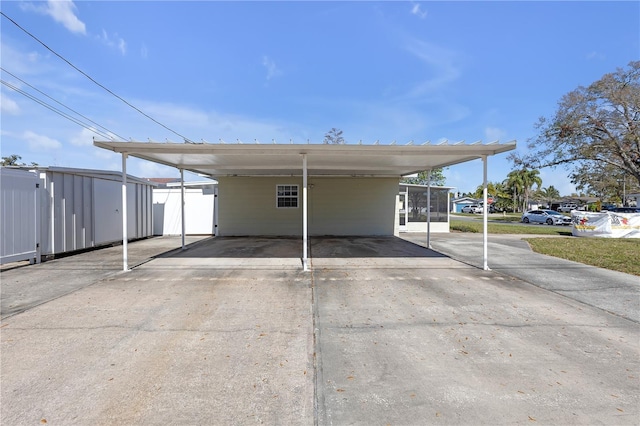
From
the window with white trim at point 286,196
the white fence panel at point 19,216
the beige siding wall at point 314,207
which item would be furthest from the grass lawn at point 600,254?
the white fence panel at point 19,216

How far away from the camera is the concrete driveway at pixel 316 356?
2441 millimetres

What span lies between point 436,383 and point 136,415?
2.31 m

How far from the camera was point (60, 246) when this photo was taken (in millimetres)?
8586

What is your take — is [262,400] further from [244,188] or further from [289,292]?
[244,188]

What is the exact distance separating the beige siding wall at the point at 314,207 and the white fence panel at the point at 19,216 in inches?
249

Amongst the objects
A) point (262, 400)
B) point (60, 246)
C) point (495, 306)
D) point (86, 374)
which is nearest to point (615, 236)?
point (495, 306)

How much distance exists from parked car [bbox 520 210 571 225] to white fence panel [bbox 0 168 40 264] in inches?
1223

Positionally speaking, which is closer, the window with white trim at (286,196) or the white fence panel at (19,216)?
the white fence panel at (19,216)

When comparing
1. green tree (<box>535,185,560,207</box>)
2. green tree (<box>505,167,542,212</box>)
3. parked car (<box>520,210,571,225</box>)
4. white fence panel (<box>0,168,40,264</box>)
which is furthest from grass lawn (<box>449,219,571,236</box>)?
green tree (<box>535,185,560,207</box>)

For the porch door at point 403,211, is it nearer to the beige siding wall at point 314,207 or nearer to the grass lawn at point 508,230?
the beige siding wall at point 314,207

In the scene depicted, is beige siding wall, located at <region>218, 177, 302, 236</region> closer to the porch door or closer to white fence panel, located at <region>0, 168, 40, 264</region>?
the porch door

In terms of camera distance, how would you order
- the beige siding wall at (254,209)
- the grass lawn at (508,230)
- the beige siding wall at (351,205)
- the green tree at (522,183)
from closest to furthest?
the beige siding wall at (254,209) → the beige siding wall at (351,205) → the grass lawn at (508,230) → the green tree at (522,183)

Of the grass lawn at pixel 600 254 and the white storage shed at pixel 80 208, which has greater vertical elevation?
the white storage shed at pixel 80 208

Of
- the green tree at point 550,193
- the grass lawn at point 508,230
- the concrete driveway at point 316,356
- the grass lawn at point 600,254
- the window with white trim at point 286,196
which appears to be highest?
the green tree at point 550,193
